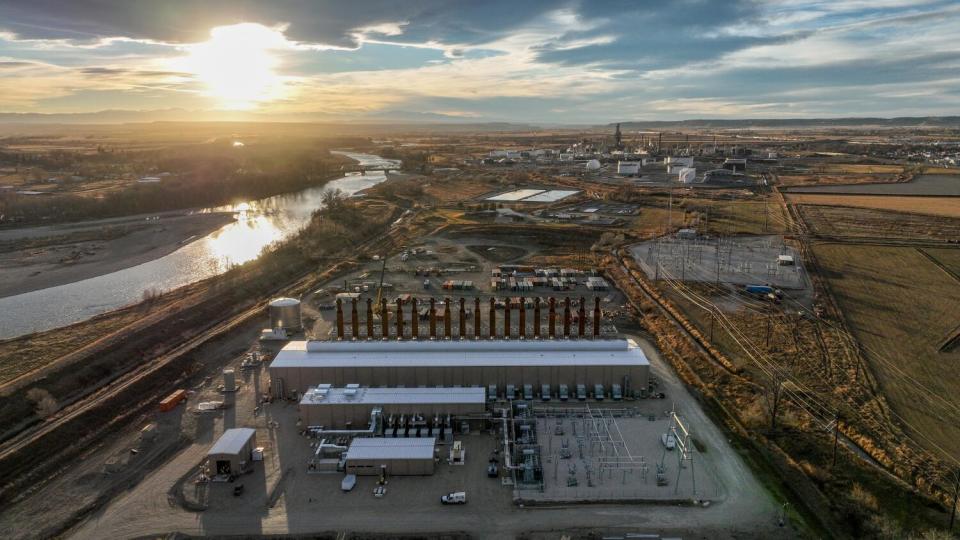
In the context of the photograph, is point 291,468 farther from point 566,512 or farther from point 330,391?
point 566,512

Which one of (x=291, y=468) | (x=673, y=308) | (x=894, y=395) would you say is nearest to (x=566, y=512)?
(x=291, y=468)

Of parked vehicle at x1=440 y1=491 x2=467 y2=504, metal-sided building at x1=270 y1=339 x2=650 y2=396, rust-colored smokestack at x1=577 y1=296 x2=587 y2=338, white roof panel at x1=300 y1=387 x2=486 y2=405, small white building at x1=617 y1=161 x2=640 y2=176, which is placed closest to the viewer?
parked vehicle at x1=440 y1=491 x2=467 y2=504

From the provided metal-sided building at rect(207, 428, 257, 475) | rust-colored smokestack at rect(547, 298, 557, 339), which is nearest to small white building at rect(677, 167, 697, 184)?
rust-colored smokestack at rect(547, 298, 557, 339)

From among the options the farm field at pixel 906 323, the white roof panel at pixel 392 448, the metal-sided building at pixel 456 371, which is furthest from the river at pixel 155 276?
the farm field at pixel 906 323

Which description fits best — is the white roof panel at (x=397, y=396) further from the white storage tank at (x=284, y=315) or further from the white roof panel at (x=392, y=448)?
the white storage tank at (x=284, y=315)

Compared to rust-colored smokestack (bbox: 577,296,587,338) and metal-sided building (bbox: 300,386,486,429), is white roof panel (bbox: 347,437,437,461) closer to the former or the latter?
metal-sided building (bbox: 300,386,486,429)

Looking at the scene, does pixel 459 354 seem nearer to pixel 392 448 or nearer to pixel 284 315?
pixel 392 448

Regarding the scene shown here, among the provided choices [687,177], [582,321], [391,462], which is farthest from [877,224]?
[391,462]
